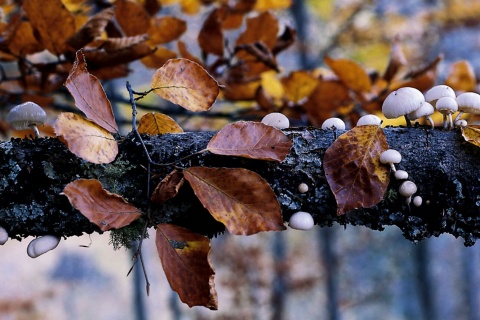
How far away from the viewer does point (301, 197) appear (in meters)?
0.65

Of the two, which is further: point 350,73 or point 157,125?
point 350,73

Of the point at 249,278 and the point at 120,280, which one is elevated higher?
the point at 249,278

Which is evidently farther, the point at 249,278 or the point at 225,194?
the point at 249,278

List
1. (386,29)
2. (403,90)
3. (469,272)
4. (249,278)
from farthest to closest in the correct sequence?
(469,272) < (249,278) < (386,29) < (403,90)

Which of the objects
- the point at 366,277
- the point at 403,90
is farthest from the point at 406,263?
the point at 403,90

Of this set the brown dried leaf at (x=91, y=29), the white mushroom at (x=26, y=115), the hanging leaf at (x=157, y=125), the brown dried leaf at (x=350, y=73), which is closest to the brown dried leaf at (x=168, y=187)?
the hanging leaf at (x=157, y=125)

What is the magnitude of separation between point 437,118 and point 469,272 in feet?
22.5

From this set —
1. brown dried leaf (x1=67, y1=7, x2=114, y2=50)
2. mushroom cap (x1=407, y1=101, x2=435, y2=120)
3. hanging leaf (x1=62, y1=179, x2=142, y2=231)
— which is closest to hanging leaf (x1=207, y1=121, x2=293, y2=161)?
hanging leaf (x1=62, y1=179, x2=142, y2=231)

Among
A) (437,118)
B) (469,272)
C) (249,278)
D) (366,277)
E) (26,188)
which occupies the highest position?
(26,188)

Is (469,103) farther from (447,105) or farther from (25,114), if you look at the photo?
(25,114)

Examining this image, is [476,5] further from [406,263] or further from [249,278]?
[406,263]

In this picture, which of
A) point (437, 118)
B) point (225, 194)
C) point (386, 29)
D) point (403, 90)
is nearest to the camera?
point (225, 194)

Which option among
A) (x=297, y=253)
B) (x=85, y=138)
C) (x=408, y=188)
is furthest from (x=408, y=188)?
(x=297, y=253)

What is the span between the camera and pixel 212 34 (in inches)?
42.2
